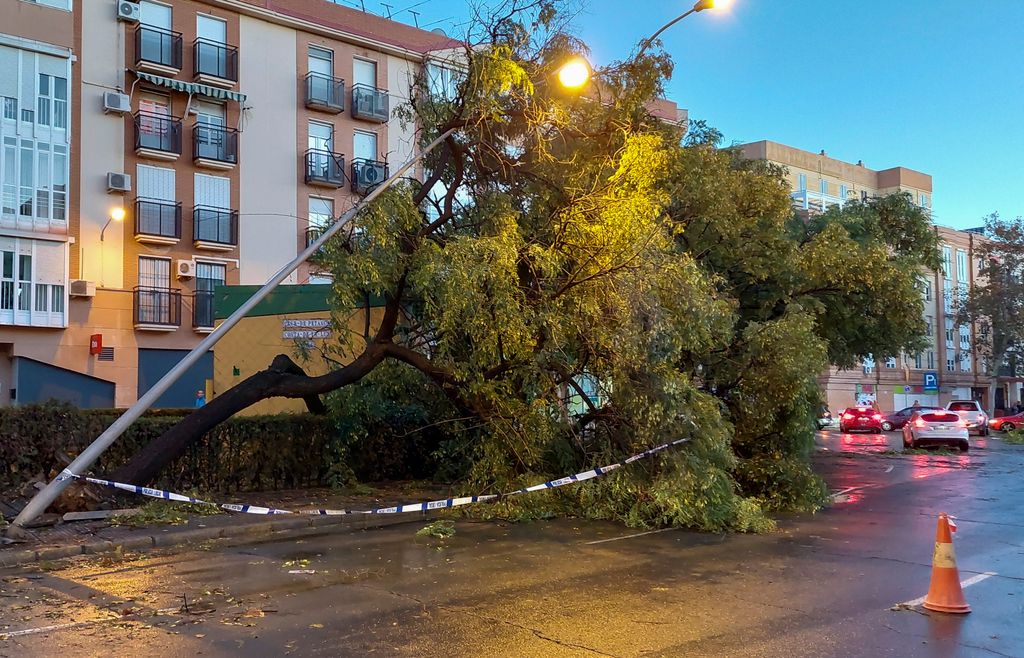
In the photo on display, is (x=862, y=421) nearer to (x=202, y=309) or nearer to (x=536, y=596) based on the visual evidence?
(x=202, y=309)

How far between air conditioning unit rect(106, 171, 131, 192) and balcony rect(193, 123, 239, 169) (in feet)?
8.97

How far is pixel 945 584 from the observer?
A: 22.8ft

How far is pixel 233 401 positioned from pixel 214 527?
2384mm

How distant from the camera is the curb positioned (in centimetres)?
926

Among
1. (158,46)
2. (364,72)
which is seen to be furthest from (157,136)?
(364,72)

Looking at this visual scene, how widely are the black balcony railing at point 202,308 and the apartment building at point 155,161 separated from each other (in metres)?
0.05

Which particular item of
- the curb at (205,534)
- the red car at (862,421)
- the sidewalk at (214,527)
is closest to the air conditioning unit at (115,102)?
the sidewalk at (214,527)

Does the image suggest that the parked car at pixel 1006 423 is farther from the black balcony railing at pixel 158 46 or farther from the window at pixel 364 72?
the black balcony railing at pixel 158 46

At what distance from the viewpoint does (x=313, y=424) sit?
1506cm

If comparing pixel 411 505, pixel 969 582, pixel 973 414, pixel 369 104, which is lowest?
pixel 973 414

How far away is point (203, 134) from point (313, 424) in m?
20.7

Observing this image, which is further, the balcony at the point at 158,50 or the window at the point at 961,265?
the window at the point at 961,265

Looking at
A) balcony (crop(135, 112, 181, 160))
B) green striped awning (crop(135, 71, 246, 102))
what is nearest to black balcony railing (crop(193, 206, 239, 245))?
balcony (crop(135, 112, 181, 160))

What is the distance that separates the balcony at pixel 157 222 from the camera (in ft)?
101
